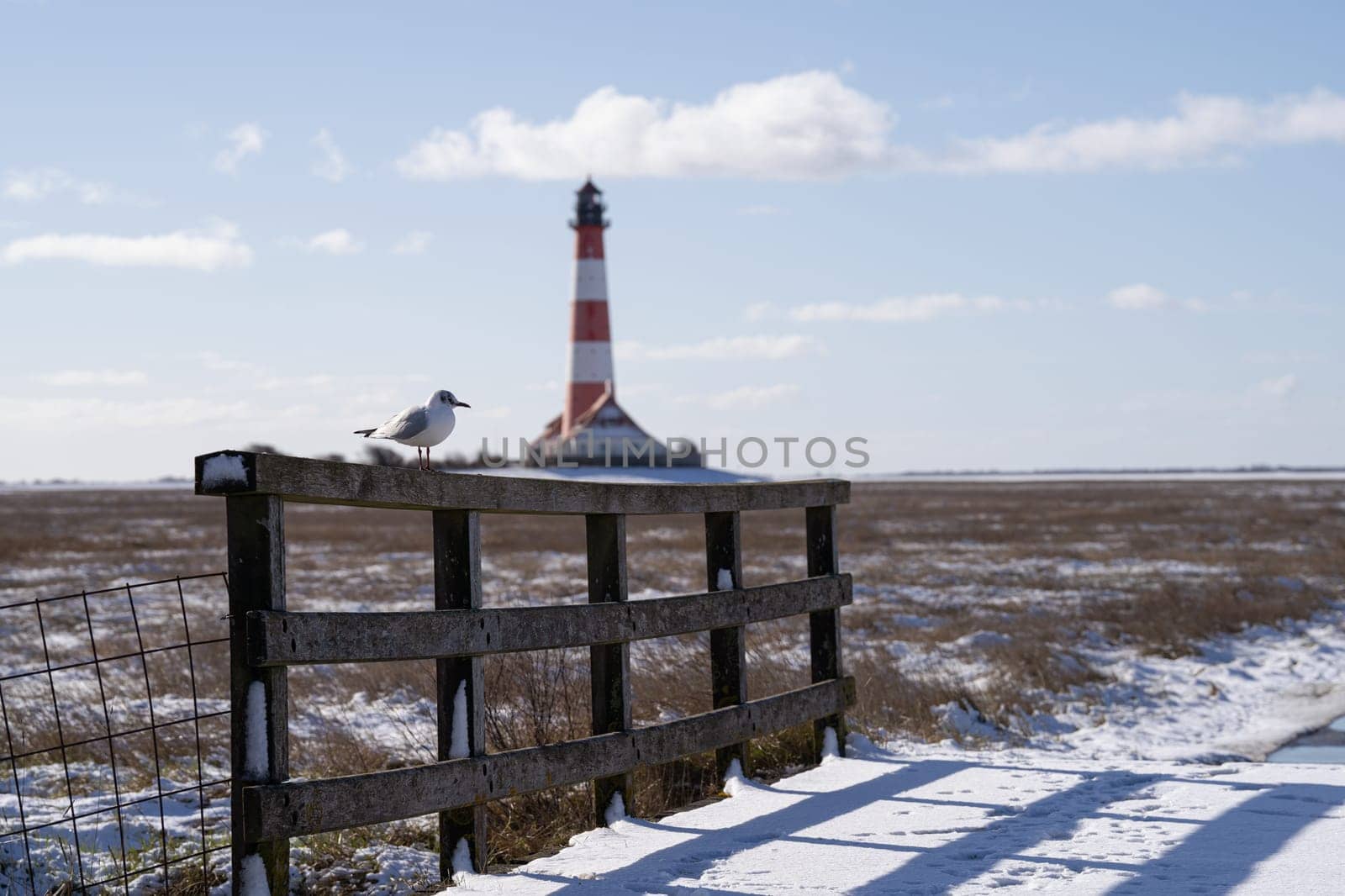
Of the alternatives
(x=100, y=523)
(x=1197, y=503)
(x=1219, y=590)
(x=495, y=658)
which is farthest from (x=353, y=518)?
(x=495, y=658)

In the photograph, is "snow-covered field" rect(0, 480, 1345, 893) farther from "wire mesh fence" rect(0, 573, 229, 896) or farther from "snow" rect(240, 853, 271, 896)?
"snow" rect(240, 853, 271, 896)

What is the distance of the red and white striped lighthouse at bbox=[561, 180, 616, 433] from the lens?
65.8 metres

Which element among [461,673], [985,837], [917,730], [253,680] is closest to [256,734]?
[253,680]

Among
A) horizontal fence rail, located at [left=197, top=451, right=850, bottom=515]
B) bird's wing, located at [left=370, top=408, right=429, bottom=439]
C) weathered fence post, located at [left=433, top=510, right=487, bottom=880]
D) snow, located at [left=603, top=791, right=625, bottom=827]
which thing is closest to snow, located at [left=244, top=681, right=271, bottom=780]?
horizontal fence rail, located at [left=197, top=451, right=850, bottom=515]

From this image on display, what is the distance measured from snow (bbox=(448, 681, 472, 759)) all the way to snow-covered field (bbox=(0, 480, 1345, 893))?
0.51m

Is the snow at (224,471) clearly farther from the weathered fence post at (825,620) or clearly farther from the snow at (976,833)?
the weathered fence post at (825,620)

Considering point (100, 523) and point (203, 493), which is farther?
point (100, 523)

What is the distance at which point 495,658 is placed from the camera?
798 centimetres

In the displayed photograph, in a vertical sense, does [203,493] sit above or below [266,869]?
above

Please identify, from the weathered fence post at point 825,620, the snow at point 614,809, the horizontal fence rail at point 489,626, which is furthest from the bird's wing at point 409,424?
the weathered fence post at point 825,620

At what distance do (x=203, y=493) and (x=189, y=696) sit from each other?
22.5ft

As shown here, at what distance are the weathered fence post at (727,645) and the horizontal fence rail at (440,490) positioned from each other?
0.54 ft

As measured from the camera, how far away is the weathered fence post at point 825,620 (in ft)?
25.1

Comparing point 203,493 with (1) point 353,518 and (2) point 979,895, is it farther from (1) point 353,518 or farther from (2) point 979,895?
(1) point 353,518
